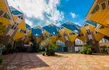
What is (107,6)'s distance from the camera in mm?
13055

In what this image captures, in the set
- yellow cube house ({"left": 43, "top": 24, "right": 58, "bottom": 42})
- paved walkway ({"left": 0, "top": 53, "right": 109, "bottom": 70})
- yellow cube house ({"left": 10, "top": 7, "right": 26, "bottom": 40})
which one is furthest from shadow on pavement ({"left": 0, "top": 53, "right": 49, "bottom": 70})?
yellow cube house ({"left": 43, "top": 24, "right": 58, "bottom": 42})

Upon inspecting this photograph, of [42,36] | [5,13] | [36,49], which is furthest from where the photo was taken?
[42,36]

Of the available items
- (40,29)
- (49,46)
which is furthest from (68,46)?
(49,46)

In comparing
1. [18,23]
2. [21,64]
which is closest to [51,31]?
[18,23]

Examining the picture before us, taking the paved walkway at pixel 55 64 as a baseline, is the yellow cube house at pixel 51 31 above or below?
above

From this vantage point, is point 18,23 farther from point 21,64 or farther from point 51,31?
point 21,64

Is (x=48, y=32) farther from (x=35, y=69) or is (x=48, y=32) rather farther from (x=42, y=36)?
(x=35, y=69)

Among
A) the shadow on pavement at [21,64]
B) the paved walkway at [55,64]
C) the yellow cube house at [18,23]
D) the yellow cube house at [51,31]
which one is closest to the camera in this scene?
the paved walkway at [55,64]

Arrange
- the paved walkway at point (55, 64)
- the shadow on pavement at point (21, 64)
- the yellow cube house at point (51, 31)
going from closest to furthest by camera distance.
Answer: the paved walkway at point (55, 64) < the shadow on pavement at point (21, 64) < the yellow cube house at point (51, 31)

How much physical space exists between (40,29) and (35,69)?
38.4 meters

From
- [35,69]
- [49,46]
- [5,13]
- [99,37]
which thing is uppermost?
[5,13]

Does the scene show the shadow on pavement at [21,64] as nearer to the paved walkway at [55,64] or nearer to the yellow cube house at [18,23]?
the paved walkway at [55,64]

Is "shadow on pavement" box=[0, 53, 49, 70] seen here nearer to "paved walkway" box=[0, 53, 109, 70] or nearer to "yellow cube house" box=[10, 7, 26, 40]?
"paved walkway" box=[0, 53, 109, 70]

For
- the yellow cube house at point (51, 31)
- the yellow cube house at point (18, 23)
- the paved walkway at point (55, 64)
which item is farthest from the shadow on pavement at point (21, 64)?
the yellow cube house at point (51, 31)
